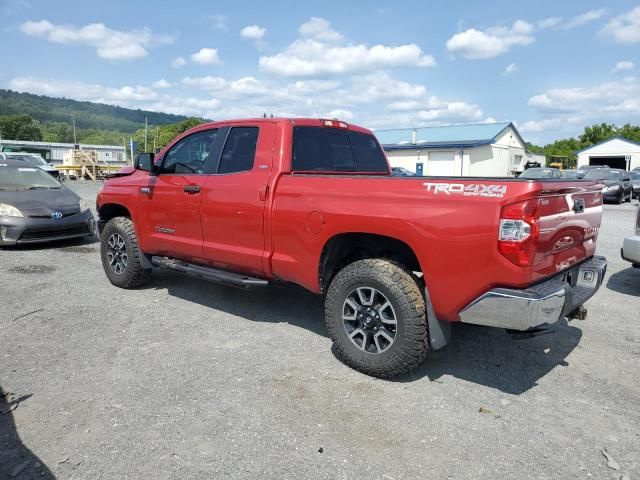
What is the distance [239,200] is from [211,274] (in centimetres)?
82

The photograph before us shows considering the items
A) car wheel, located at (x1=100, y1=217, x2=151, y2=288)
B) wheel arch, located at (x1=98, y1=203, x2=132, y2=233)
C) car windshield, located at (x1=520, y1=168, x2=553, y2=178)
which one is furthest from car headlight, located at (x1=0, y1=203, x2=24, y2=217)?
car windshield, located at (x1=520, y1=168, x2=553, y2=178)

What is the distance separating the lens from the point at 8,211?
26.8 feet

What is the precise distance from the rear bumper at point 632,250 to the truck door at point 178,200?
495cm

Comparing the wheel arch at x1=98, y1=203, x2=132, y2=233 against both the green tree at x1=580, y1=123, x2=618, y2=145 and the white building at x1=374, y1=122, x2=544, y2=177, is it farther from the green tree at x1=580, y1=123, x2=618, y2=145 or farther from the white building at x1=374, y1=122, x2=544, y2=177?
the green tree at x1=580, y1=123, x2=618, y2=145

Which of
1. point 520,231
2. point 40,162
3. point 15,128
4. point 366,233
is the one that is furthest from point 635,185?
point 15,128

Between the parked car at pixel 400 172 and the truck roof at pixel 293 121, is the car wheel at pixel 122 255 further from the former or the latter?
the parked car at pixel 400 172

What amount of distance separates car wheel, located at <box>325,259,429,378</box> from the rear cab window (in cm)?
123

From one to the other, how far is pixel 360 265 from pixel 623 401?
6.71 feet

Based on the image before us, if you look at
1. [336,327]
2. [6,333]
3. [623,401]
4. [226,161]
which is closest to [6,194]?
[6,333]

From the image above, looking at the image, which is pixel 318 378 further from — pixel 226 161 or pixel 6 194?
pixel 6 194

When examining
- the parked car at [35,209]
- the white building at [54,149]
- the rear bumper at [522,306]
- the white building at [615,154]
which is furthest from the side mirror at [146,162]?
the white building at [54,149]

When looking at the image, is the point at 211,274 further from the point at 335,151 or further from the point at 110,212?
the point at 110,212

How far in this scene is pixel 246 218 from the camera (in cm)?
434

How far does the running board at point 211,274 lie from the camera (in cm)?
436
